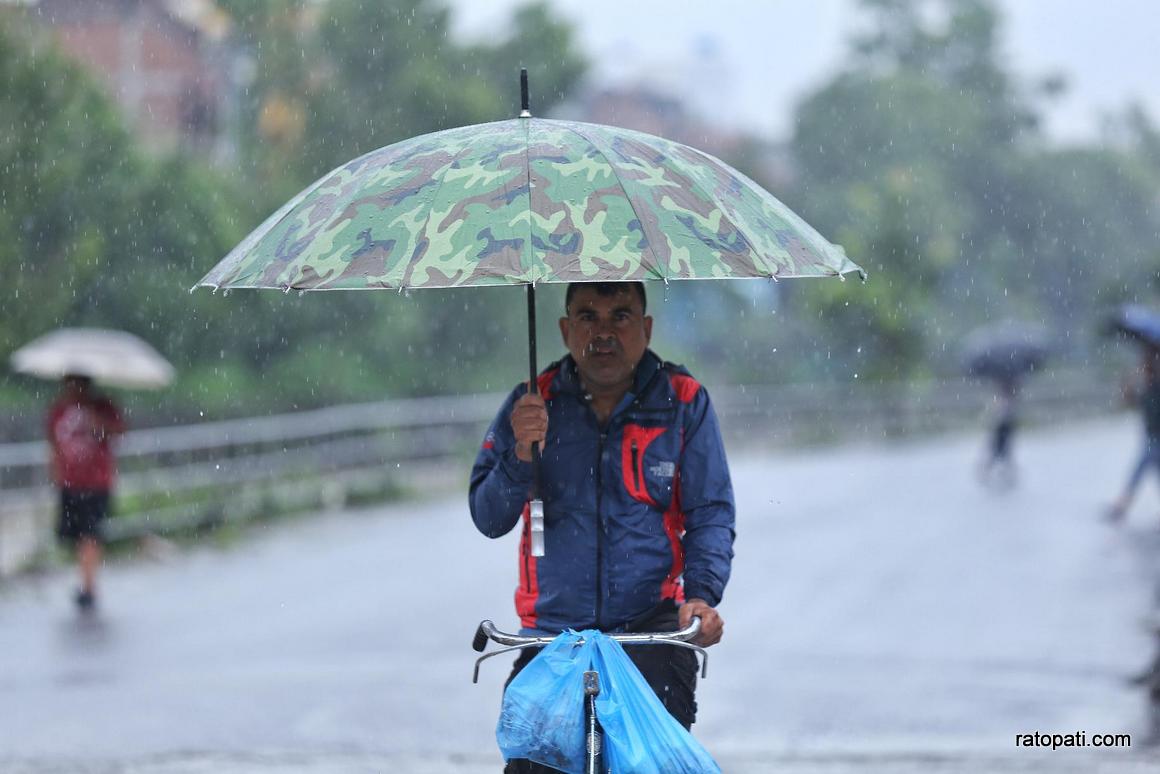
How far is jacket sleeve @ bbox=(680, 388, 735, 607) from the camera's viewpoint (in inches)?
173

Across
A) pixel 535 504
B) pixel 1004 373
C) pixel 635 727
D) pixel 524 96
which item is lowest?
pixel 635 727

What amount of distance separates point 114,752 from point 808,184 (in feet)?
158

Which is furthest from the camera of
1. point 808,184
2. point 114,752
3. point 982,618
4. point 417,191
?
point 808,184

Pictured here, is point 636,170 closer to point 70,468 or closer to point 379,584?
point 70,468

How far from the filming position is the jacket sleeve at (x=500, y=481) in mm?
4453

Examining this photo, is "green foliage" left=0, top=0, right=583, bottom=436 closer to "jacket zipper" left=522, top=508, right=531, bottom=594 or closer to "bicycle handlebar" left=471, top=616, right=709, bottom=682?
"jacket zipper" left=522, top=508, right=531, bottom=594

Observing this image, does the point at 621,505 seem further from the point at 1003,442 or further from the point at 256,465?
the point at 1003,442

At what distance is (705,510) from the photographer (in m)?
4.47

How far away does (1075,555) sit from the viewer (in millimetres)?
15500

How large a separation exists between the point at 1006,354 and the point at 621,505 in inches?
900

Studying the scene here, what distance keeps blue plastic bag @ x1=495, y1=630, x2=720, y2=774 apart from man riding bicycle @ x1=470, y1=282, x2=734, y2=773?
0.94 ft

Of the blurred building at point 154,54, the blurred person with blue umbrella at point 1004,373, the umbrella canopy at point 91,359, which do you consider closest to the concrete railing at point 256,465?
the umbrella canopy at point 91,359

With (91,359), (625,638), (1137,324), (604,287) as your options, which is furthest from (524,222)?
(1137,324)

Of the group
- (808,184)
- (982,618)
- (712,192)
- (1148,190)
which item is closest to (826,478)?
(982,618)
